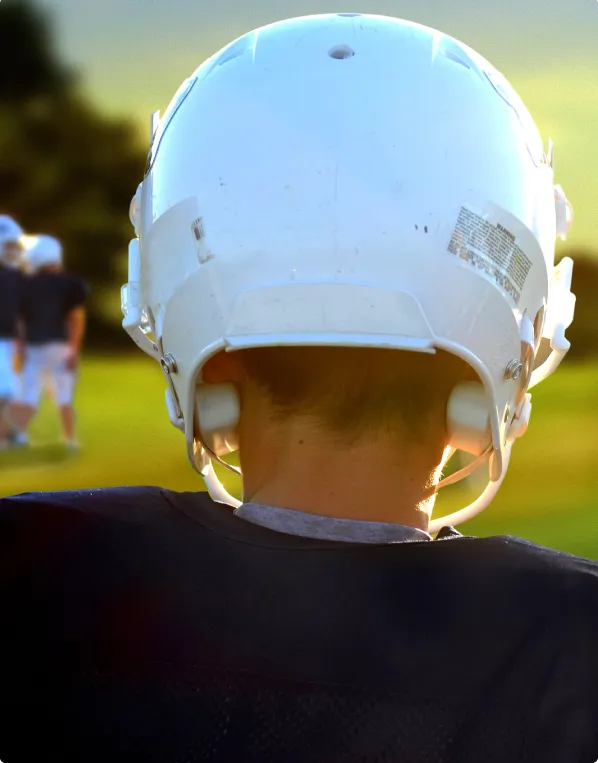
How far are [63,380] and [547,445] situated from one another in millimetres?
4791

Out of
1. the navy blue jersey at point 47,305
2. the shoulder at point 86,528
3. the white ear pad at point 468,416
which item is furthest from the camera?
the navy blue jersey at point 47,305

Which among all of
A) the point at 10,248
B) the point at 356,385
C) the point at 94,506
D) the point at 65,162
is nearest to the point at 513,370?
the point at 356,385

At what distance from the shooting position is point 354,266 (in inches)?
76.0

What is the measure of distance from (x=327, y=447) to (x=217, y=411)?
0.23 meters

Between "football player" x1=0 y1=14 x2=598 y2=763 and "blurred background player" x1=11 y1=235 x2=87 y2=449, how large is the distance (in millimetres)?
8244

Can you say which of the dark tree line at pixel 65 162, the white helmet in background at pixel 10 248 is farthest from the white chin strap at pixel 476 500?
the dark tree line at pixel 65 162

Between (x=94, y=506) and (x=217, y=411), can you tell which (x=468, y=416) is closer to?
(x=217, y=411)

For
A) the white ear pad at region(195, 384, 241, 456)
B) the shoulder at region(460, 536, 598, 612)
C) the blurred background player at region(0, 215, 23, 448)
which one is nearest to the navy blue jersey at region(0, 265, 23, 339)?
the blurred background player at region(0, 215, 23, 448)

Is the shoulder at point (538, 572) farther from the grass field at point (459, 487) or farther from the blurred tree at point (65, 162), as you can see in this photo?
the blurred tree at point (65, 162)

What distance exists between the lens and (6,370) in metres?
10.1

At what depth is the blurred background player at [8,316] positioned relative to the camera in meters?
10.1

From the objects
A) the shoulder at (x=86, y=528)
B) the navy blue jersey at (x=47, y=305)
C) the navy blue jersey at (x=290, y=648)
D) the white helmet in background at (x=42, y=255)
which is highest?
the white helmet in background at (x=42, y=255)

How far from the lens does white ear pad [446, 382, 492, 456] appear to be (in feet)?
6.17

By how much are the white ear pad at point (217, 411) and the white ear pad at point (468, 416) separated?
13.3 inches
